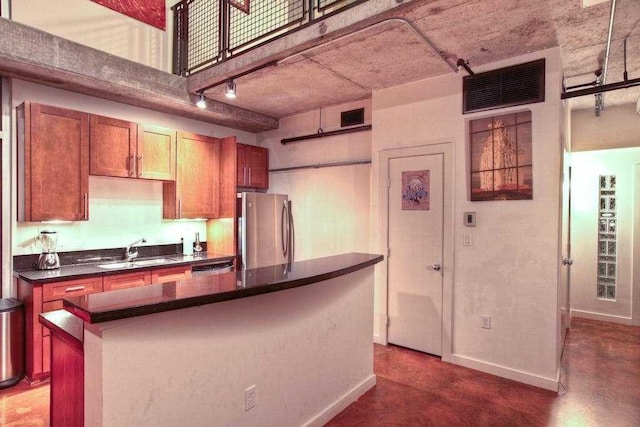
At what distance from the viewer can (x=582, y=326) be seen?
465 centimetres

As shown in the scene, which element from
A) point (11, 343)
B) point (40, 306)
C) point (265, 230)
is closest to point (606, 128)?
point (265, 230)

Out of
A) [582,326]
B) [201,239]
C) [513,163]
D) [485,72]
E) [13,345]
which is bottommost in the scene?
[582,326]

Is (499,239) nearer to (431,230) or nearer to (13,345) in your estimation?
(431,230)

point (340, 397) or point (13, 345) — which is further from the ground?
point (13, 345)

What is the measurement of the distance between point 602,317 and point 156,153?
6.18 metres

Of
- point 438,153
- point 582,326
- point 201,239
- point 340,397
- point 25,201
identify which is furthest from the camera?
point 201,239

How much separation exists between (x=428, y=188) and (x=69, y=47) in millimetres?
3598

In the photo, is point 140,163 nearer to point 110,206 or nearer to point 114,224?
point 110,206

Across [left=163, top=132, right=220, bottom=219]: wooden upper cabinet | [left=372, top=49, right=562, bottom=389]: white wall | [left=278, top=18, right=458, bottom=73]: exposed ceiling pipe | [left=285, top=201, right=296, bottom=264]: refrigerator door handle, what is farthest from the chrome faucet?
[left=372, top=49, right=562, bottom=389]: white wall

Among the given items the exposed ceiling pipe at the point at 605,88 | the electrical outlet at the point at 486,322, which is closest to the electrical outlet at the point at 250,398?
the electrical outlet at the point at 486,322

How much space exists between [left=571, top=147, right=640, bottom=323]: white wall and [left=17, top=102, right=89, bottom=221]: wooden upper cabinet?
6156mm

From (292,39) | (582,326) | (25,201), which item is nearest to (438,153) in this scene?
(292,39)

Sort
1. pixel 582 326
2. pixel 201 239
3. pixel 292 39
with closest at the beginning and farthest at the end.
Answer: pixel 292 39, pixel 582 326, pixel 201 239

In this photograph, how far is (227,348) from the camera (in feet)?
6.06
